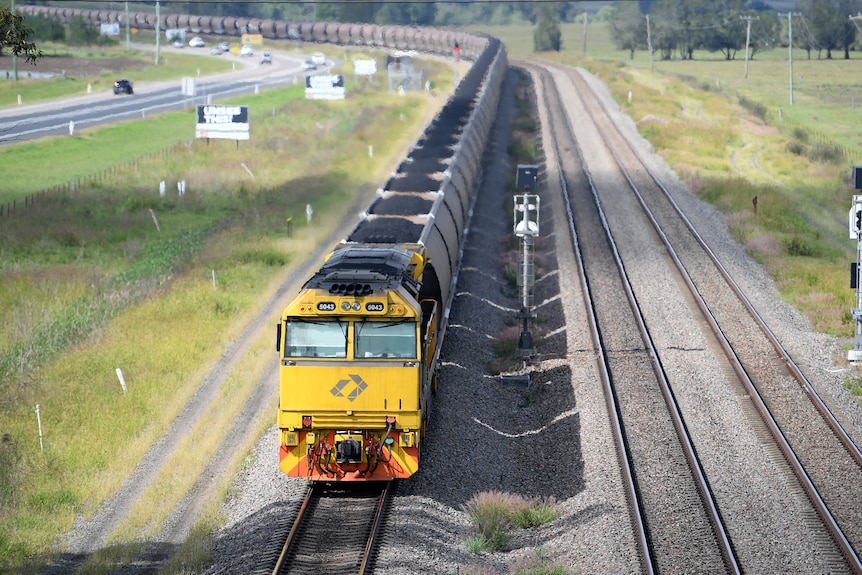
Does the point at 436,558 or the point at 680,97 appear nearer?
the point at 436,558

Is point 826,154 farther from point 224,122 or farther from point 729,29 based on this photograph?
point 729,29

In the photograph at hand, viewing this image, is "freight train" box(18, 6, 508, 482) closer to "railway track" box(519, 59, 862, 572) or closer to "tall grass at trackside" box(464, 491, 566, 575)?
"tall grass at trackside" box(464, 491, 566, 575)

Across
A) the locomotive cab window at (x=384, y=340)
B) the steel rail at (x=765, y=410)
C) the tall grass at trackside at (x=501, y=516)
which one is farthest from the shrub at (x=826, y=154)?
the locomotive cab window at (x=384, y=340)

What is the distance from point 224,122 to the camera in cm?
5497

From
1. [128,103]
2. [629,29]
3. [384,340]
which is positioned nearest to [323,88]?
[128,103]

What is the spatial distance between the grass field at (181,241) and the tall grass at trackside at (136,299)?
63 mm

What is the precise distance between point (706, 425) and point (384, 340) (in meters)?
7.37

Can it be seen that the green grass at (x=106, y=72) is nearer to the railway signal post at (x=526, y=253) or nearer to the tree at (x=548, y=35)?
the railway signal post at (x=526, y=253)

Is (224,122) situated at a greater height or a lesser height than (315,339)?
greater

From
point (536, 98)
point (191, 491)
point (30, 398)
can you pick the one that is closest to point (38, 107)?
point (536, 98)

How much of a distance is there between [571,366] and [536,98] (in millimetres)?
58854

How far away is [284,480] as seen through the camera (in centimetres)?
1827

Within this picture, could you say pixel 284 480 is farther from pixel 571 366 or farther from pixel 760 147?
pixel 760 147

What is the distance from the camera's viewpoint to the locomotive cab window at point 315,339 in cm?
1697
